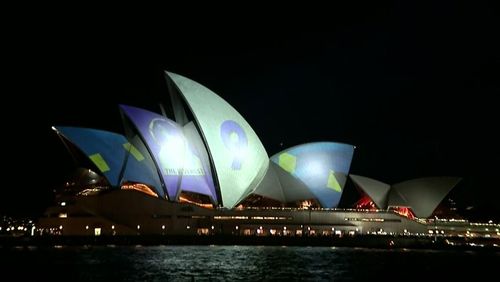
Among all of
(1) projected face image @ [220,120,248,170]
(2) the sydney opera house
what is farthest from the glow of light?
(1) projected face image @ [220,120,248,170]

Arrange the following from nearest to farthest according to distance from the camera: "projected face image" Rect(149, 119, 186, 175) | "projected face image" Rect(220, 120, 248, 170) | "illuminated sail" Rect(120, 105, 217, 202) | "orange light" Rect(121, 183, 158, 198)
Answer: "illuminated sail" Rect(120, 105, 217, 202) < "projected face image" Rect(149, 119, 186, 175) < "projected face image" Rect(220, 120, 248, 170) < "orange light" Rect(121, 183, 158, 198)

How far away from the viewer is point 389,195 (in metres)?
75.8

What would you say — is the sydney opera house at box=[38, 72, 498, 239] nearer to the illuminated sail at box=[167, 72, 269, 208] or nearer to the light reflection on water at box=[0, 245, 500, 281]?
the illuminated sail at box=[167, 72, 269, 208]

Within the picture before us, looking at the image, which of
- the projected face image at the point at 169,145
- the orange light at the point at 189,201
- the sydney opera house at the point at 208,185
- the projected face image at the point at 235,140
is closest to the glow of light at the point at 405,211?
the sydney opera house at the point at 208,185

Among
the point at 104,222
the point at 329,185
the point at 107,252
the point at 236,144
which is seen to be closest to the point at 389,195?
the point at 329,185

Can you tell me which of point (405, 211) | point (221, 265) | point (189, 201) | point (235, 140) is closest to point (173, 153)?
point (235, 140)

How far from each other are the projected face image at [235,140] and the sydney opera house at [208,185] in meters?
0.10

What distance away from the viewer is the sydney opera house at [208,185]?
61219 mm

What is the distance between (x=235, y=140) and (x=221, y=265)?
24.2m

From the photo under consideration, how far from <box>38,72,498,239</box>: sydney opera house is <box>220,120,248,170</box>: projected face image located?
10 cm

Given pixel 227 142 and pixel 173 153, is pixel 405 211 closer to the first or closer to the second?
pixel 227 142

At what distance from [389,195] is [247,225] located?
61.5ft

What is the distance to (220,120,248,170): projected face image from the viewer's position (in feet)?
202

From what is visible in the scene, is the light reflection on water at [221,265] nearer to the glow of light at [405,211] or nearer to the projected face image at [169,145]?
the projected face image at [169,145]
